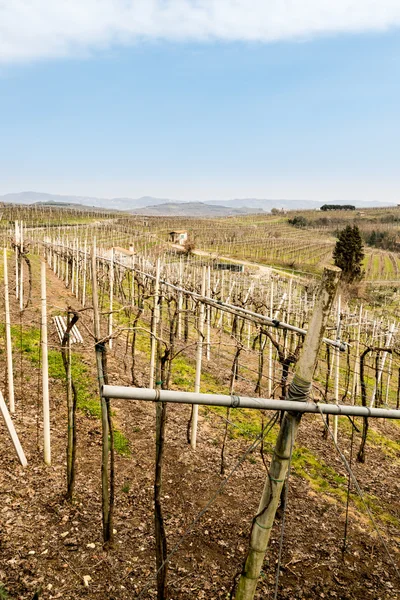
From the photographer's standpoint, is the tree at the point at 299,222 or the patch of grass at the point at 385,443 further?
the tree at the point at 299,222

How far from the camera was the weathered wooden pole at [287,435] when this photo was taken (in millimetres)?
2410

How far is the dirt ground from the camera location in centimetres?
450

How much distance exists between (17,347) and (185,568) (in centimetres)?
869

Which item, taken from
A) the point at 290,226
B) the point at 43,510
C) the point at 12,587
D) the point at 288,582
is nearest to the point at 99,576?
the point at 12,587

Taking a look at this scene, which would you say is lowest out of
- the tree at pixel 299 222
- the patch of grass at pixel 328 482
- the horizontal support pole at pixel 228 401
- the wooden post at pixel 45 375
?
the patch of grass at pixel 328 482

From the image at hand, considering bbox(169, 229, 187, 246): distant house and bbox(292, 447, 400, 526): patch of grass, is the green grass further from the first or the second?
bbox(169, 229, 187, 246): distant house

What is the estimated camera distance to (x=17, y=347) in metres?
11.3

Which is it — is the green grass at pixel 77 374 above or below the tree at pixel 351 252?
below

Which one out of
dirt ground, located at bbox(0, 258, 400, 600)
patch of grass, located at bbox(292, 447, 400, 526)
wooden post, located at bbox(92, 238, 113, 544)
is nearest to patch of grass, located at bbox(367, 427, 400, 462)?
dirt ground, located at bbox(0, 258, 400, 600)

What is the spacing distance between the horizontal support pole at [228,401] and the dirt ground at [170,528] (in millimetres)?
3337

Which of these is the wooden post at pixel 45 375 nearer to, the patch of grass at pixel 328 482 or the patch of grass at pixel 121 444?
the patch of grass at pixel 121 444

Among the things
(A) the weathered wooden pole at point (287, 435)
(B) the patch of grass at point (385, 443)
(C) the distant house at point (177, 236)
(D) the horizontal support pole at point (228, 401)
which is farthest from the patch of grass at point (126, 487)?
(C) the distant house at point (177, 236)

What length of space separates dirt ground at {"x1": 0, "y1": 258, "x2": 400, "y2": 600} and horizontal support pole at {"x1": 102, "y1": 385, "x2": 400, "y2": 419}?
3.34 metres

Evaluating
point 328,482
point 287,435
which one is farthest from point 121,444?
point 287,435
